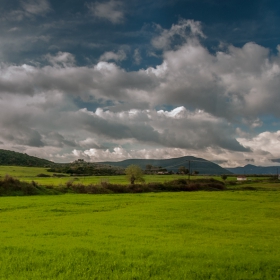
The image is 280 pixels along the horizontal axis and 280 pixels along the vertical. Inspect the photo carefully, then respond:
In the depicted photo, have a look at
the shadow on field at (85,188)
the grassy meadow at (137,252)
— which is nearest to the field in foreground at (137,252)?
the grassy meadow at (137,252)

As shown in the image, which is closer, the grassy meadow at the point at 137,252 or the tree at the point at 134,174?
the grassy meadow at the point at 137,252

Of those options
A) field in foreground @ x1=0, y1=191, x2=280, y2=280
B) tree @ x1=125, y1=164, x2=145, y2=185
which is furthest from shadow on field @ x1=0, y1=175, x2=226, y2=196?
field in foreground @ x1=0, y1=191, x2=280, y2=280

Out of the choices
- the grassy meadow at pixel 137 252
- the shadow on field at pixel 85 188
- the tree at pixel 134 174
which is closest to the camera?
the grassy meadow at pixel 137 252

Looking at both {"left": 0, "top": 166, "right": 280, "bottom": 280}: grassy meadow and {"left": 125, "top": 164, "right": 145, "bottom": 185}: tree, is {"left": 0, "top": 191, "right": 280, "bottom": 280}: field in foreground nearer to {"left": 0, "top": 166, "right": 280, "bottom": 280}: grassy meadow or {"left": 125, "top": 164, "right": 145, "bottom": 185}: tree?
{"left": 0, "top": 166, "right": 280, "bottom": 280}: grassy meadow

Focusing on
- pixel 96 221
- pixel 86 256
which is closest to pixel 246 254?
pixel 86 256

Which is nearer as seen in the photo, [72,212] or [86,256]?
[86,256]

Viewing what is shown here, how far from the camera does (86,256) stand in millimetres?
14820

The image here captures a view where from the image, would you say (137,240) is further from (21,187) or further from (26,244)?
(21,187)

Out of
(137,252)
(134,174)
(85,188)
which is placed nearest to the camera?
(137,252)

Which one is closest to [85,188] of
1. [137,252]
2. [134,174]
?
[134,174]

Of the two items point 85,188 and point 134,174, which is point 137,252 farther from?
point 134,174

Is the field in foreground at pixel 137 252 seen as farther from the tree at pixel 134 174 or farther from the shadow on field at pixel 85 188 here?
the tree at pixel 134 174

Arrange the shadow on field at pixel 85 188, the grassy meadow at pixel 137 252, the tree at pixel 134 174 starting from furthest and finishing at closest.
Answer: the tree at pixel 134 174
the shadow on field at pixel 85 188
the grassy meadow at pixel 137 252

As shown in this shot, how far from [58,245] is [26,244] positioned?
6.24 ft
